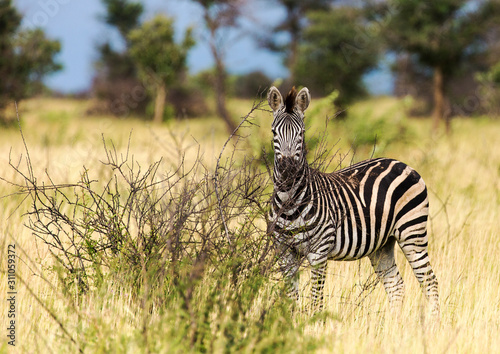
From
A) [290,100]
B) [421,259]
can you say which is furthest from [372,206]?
[290,100]

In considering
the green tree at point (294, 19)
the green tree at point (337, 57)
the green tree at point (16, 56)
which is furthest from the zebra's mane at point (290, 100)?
the green tree at point (294, 19)

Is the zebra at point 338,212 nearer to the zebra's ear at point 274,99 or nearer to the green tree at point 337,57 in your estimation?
the zebra's ear at point 274,99

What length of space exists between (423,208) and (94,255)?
2.90 meters

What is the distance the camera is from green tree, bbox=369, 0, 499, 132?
20125mm

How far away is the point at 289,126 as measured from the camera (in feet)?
12.2

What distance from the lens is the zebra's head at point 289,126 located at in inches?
146

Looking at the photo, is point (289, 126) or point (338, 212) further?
point (338, 212)

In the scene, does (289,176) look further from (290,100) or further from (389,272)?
(389,272)

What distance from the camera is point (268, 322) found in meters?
3.17

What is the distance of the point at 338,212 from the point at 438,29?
18.3 m

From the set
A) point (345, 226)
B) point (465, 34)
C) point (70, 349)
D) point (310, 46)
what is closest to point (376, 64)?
point (310, 46)

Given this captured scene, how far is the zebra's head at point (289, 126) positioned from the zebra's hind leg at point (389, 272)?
151 centimetres

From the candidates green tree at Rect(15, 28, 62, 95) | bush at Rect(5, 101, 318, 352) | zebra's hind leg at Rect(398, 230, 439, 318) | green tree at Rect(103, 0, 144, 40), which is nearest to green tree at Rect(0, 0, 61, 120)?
green tree at Rect(15, 28, 62, 95)

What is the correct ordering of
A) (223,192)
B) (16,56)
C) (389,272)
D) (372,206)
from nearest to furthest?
(372,206)
(389,272)
(223,192)
(16,56)
